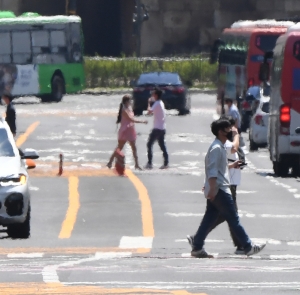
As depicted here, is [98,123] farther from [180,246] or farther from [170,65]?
[180,246]

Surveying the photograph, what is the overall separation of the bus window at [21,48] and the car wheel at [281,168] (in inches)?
1060

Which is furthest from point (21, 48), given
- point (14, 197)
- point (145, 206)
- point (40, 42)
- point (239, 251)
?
point (239, 251)

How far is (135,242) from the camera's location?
50.1ft

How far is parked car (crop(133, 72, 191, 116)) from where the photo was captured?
44.1 meters

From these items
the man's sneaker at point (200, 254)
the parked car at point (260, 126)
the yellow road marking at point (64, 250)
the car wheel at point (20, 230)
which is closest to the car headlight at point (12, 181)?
the car wheel at point (20, 230)

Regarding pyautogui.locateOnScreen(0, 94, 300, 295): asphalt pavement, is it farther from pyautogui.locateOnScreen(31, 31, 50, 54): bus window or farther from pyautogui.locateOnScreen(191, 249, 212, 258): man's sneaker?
pyautogui.locateOnScreen(31, 31, 50, 54): bus window

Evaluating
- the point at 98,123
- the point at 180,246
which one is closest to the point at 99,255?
the point at 180,246

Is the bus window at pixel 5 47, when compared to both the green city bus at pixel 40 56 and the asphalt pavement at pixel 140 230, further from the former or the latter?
the asphalt pavement at pixel 140 230

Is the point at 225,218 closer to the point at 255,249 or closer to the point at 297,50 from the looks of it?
the point at 255,249

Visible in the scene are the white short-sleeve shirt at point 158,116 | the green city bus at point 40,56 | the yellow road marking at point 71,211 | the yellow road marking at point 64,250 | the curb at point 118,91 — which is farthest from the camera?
the curb at point 118,91

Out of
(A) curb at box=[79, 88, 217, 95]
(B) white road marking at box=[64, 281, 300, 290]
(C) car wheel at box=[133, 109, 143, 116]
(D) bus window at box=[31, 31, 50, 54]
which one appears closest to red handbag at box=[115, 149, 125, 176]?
(B) white road marking at box=[64, 281, 300, 290]

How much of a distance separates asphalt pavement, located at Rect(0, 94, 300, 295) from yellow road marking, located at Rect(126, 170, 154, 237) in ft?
0.08

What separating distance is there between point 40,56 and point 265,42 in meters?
12.0

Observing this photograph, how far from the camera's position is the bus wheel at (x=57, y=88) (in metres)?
51.9
